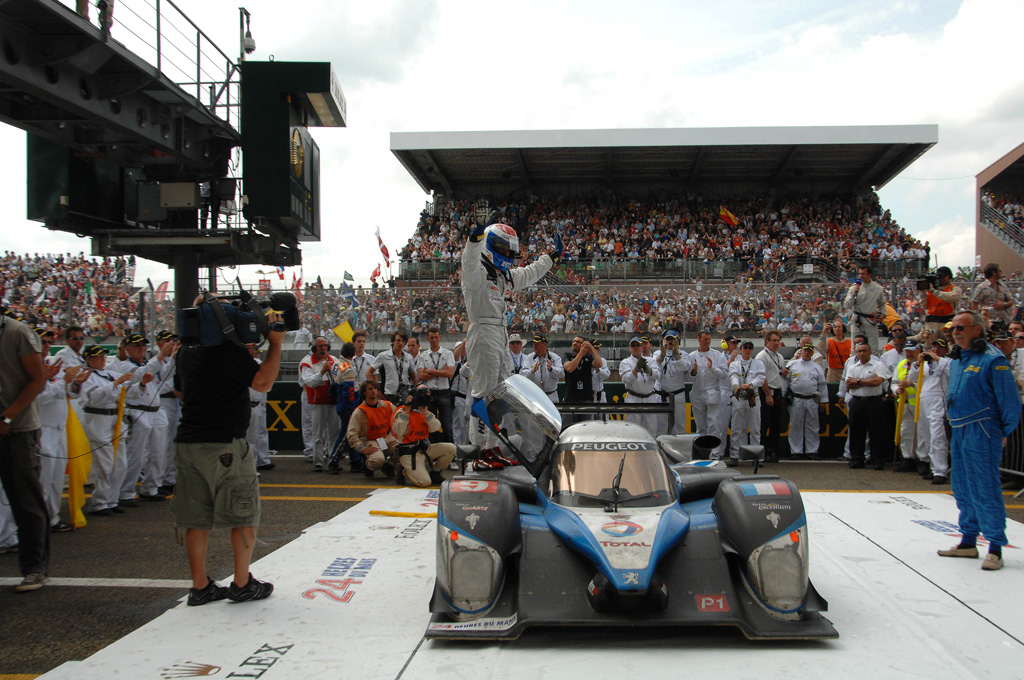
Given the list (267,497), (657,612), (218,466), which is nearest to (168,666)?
(218,466)

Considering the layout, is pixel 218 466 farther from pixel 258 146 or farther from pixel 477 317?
pixel 258 146

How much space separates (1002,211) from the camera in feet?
95.0

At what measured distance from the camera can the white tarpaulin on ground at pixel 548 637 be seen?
11.0ft

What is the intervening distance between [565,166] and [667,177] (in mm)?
4395

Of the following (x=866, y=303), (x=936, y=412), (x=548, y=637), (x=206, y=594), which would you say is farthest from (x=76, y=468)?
(x=866, y=303)

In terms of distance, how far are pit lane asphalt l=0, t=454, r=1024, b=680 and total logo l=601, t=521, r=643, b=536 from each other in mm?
2830

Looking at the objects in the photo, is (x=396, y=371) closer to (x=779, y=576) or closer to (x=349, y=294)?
(x=349, y=294)

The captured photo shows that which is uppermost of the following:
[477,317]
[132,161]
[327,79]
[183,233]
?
[327,79]

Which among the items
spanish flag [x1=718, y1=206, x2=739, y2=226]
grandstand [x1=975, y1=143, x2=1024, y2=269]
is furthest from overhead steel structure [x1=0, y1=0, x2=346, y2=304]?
grandstand [x1=975, y1=143, x2=1024, y2=269]

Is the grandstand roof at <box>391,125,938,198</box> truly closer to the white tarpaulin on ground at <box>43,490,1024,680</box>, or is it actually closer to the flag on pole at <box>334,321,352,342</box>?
the flag on pole at <box>334,321,352,342</box>

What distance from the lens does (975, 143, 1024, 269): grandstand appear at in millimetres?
27250

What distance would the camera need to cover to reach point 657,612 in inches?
143

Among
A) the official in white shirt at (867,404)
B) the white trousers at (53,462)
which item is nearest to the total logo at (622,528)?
the white trousers at (53,462)

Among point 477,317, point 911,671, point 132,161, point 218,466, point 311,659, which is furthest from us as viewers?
point 132,161
